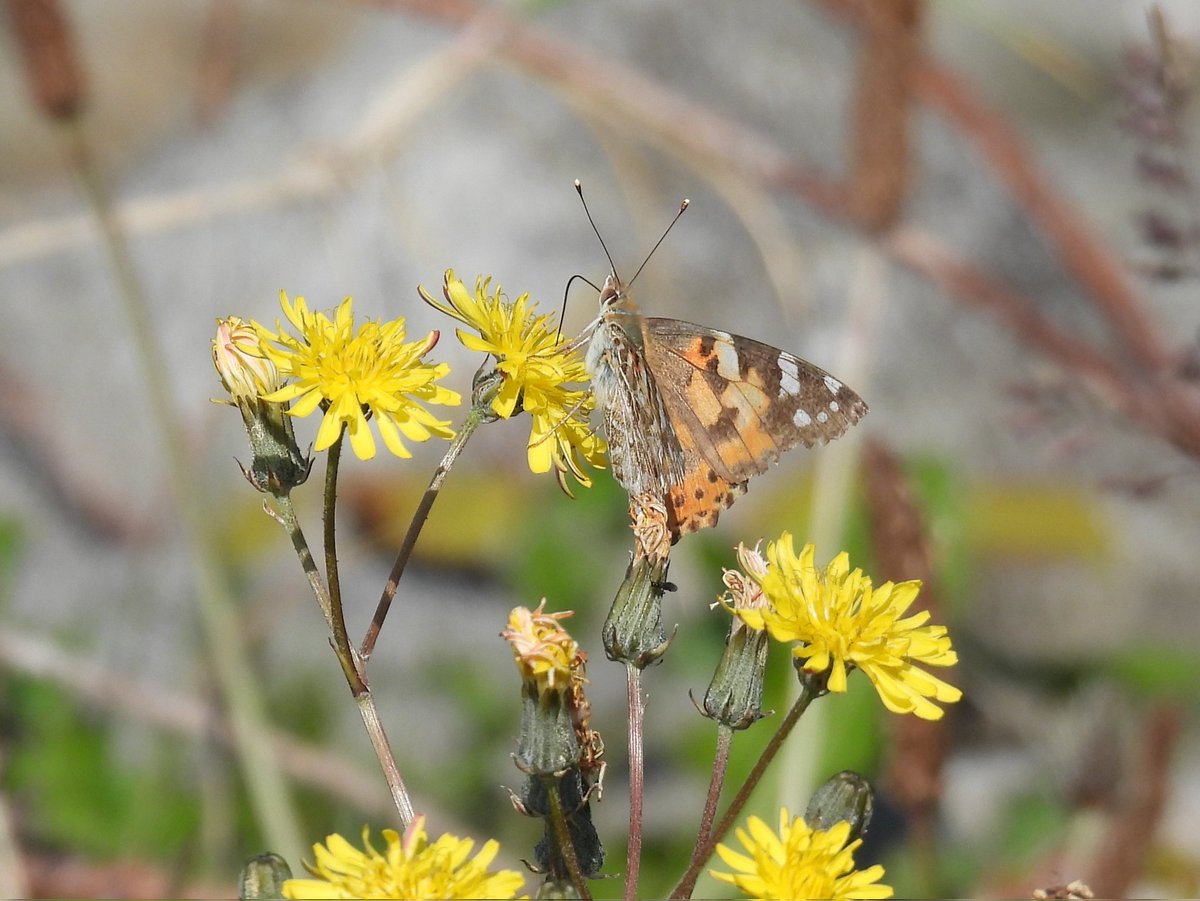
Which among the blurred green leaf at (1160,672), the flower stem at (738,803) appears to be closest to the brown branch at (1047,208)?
the blurred green leaf at (1160,672)

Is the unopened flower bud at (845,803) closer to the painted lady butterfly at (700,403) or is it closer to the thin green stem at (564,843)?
the thin green stem at (564,843)

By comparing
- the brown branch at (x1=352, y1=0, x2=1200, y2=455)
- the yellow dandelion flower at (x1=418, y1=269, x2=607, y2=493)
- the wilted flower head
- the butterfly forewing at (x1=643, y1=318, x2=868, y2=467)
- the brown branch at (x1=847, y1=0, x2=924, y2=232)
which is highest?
the brown branch at (x1=352, y1=0, x2=1200, y2=455)

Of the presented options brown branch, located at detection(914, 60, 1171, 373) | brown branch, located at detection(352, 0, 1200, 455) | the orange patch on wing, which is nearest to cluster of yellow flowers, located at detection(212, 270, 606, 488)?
the orange patch on wing

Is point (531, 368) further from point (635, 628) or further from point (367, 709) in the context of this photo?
point (367, 709)

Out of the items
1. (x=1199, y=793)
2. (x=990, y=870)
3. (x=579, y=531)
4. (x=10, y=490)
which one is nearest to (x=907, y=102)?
(x=579, y=531)

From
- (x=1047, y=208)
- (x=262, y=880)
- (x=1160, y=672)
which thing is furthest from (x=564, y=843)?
(x=1047, y=208)

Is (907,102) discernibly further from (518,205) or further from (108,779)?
(108,779)

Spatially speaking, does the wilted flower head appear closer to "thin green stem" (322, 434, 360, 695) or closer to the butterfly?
the butterfly
